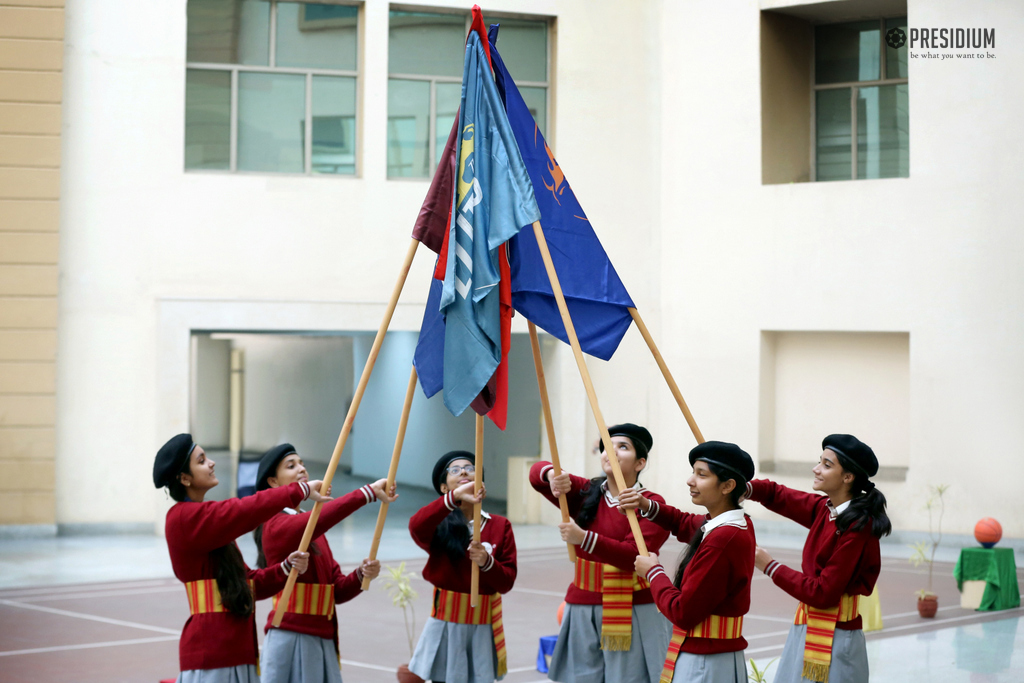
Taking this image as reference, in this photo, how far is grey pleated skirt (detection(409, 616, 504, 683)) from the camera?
19.0 feet

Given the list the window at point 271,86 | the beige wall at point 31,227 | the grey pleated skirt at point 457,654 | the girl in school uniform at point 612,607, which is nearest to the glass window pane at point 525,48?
the window at point 271,86

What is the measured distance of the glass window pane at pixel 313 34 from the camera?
52.4 feet

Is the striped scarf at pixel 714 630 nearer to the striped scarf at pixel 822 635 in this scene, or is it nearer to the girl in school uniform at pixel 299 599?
the striped scarf at pixel 822 635

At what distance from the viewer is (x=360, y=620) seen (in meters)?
10.2

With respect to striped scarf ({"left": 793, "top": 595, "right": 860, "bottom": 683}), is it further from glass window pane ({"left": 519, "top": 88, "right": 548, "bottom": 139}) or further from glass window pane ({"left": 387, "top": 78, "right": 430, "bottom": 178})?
glass window pane ({"left": 519, "top": 88, "right": 548, "bottom": 139})

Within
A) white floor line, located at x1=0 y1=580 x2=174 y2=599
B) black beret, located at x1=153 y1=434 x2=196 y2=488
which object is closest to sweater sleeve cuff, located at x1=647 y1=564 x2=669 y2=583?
black beret, located at x1=153 y1=434 x2=196 y2=488

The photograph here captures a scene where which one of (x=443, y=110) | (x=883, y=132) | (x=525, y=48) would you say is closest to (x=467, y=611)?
(x=443, y=110)

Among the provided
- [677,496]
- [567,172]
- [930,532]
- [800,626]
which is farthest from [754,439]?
[800,626]

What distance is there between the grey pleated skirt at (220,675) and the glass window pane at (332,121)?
11966 millimetres

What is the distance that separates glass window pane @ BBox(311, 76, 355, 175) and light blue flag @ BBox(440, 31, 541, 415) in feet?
34.8

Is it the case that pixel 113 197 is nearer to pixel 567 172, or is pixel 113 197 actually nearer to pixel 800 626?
pixel 567 172

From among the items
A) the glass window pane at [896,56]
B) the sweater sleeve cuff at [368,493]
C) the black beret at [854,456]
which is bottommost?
the sweater sleeve cuff at [368,493]

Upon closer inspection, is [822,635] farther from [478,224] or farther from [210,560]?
[210,560]

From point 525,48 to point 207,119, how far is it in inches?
179
